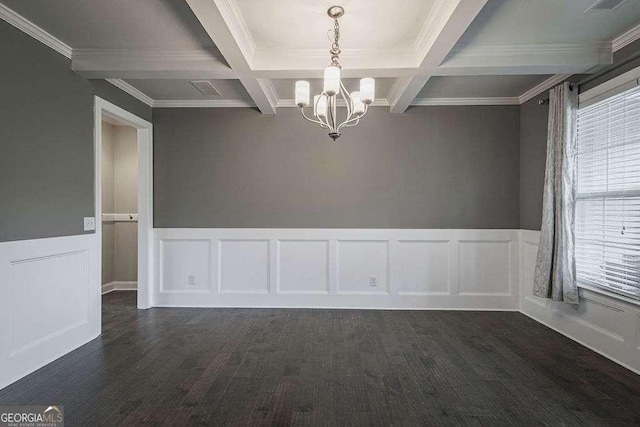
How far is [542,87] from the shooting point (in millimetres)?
3941

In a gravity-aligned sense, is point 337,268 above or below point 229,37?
below

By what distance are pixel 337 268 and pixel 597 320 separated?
8.59 ft

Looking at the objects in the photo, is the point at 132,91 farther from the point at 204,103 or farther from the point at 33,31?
the point at 33,31

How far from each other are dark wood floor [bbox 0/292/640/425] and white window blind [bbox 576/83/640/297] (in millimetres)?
760

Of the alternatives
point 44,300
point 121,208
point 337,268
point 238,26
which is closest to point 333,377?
point 337,268

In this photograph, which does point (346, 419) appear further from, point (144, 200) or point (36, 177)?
point (144, 200)

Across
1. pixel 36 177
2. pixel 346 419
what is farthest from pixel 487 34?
pixel 36 177

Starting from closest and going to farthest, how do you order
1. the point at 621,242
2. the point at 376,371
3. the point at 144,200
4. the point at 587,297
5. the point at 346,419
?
the point at 346,419 → the point at 376,371 → the point at 621,242 → the point at 587,297 → the point at 144,200

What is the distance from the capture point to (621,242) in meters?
2.92

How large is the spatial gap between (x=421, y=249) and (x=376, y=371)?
2.08m

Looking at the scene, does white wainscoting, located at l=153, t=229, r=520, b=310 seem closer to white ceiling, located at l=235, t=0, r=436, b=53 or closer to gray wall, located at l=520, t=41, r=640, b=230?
gray wall, located at l=520, t=41, r=640, b=230

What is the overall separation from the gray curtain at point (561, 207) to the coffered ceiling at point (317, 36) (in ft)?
1.27

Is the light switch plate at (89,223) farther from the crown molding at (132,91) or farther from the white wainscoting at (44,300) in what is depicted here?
the crown molding at (132,91)

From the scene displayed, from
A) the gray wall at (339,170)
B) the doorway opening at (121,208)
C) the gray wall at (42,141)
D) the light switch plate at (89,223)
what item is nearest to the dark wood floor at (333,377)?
the light switch plate at (89,223)
